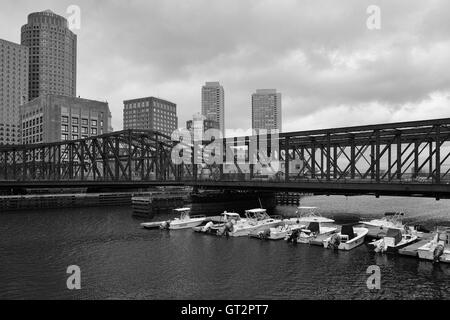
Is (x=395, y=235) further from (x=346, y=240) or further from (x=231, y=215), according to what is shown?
(x=231, y=215)

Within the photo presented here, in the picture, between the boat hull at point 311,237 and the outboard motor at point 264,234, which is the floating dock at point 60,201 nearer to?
the outboard motor at point 264,234

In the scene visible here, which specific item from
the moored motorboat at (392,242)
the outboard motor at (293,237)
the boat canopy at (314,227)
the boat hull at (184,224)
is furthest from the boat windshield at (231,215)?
the moored motorboat at (392,242)

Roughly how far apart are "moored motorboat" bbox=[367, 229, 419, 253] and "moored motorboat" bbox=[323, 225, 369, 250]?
2198 mm

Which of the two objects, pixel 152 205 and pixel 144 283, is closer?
pixel 144 283

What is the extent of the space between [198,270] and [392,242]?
26.0 m

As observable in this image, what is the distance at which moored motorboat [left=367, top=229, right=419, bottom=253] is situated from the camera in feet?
157

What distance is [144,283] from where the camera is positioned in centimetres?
3612

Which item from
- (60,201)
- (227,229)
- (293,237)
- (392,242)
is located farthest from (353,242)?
(60,201)

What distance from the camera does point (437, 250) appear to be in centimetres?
4316

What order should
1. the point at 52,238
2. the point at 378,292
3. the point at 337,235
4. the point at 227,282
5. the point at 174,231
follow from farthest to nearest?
the point at 174,231 → the point at 52,238 → the point at 337,235 → the point at 227,282 → the point at 378,292
